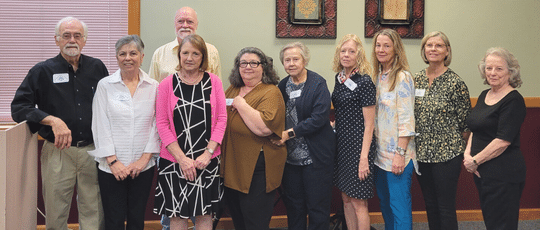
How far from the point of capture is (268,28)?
3740 millimetres

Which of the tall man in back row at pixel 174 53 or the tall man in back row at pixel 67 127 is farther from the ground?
the tall man in back row at pixel 174 53

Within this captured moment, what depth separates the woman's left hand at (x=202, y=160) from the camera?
7.80 feet

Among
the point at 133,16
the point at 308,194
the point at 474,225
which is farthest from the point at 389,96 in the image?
the point at 133,16

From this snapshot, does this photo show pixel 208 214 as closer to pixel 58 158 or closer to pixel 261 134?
pixel 261 134

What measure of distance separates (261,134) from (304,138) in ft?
1.18

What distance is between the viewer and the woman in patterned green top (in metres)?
2.70

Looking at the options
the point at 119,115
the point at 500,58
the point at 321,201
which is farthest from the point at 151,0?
the point at 500,58

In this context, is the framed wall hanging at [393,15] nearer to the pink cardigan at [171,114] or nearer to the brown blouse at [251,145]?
the brown blouse at [251,145]

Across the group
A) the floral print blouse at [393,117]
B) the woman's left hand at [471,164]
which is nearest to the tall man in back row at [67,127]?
the floral print blouse at [393,117]

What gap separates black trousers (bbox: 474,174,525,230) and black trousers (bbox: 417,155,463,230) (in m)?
0.22

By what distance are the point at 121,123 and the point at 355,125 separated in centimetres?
148

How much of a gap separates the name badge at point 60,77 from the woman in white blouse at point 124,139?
25cm

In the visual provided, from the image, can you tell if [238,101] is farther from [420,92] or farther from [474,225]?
[474,225]

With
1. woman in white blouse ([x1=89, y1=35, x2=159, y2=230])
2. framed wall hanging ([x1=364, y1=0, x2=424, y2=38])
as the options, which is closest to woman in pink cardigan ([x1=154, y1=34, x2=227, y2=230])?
woman in white blouse ([x1=89, y1=35, x2=159, y2=230])
